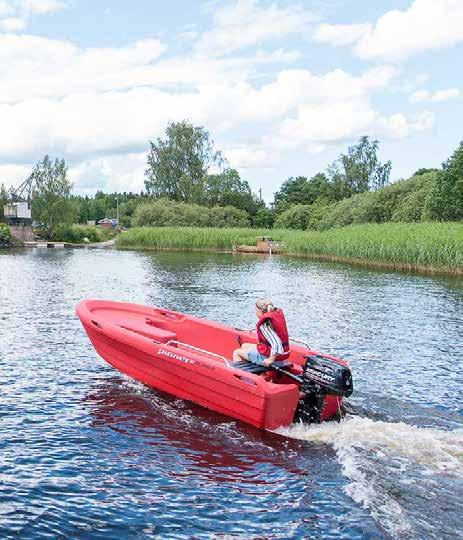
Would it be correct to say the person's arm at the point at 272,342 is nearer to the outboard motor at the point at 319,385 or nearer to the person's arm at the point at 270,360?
the person's arm at the point at 270,360

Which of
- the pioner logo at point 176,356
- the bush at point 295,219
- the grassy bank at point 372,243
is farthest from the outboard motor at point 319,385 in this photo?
the bush at point 295,219

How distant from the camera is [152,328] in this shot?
11.7 meters

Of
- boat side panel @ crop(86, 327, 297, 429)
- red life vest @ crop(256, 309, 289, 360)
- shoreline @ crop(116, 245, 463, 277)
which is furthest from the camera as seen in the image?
shoreline @ crop(116, 245, 463, 277)

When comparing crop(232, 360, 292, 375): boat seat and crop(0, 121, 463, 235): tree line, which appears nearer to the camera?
crop(232, 360, 292, 375): boat seat

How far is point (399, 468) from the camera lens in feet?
24.8

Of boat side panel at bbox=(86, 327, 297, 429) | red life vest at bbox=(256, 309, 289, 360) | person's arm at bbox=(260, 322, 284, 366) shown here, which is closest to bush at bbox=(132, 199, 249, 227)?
boat side panel at bbox=(86, 327, 297, 429)

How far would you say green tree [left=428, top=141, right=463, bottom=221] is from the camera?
149ft

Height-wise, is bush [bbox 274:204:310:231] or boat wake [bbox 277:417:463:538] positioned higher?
bush [bbox 274:204:310:231]

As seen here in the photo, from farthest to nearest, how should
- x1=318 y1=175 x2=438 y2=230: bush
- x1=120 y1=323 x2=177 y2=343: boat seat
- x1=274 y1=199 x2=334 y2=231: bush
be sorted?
x1=274 y1=199 x2=334 y2=231: bush < x1=318 y1=175 x2=438 y2=230: bush < x1=120 y1=323 x2=177 y2=343: boat seat

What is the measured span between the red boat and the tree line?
47842 mm

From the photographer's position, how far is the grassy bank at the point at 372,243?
30.7 meters

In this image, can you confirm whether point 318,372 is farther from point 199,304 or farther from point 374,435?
point 199,304

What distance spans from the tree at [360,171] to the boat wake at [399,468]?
69.1 meters

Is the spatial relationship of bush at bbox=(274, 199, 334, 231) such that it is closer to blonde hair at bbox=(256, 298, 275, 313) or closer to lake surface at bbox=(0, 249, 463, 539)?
lake surface at bbox=(0, 249, 463, 539)
